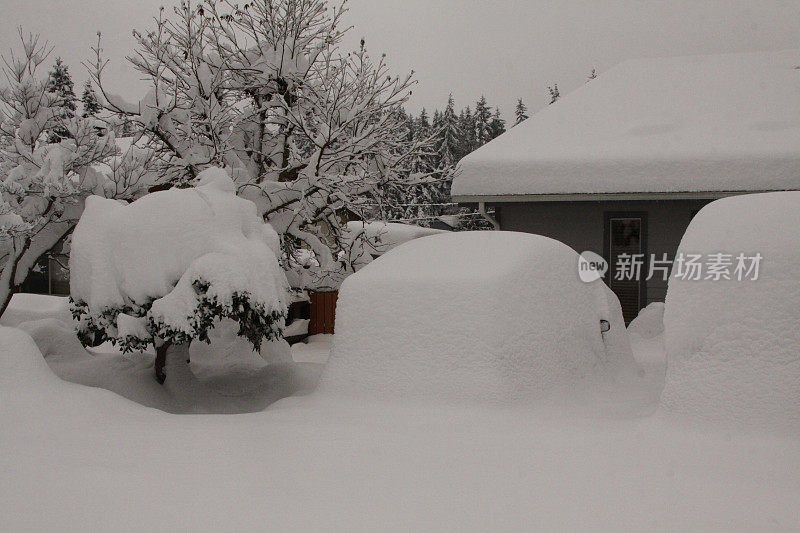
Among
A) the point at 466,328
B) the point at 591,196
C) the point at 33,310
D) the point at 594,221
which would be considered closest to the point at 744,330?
the point at 466,328

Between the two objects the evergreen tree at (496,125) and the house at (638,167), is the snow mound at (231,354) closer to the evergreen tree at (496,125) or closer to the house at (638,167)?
the house at (638,167)

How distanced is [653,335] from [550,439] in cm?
723

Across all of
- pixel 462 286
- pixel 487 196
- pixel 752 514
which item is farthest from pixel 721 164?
pixel 752 514

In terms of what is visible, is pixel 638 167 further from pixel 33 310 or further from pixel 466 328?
pixel 33 310

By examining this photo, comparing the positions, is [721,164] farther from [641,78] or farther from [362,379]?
[362,379]

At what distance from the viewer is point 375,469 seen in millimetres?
4457

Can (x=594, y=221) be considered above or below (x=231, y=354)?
above

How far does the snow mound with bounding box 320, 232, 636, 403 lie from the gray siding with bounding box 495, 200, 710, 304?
606 cm

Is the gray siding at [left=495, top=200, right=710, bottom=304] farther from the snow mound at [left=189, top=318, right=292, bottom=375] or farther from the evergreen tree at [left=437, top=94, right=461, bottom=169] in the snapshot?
the evergreen tree at [left=437, top=94, right=461, bottom=169]

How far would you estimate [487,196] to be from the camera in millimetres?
12867

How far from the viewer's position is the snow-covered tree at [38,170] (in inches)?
305

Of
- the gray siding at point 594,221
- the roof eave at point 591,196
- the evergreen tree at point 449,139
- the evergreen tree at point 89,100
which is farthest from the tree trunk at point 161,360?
the evergreen tree at point 449,139

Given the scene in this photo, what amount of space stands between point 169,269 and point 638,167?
8182mm

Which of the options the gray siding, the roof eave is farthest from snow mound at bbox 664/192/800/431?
the gray siding
